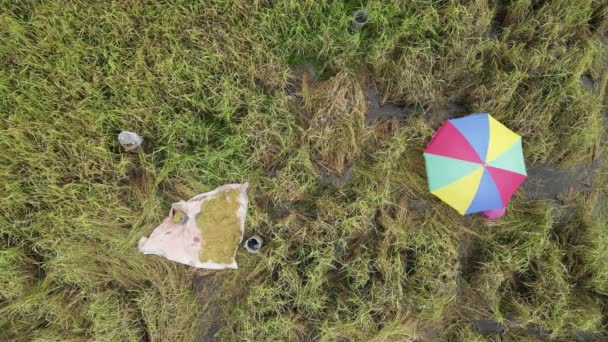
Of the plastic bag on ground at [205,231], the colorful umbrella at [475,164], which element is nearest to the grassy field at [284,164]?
the plastic bag on ground at [205,231]

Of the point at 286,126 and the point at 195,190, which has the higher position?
the point at 286,126

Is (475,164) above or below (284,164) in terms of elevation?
above

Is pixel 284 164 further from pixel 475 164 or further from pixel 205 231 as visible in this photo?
pixel 475 164

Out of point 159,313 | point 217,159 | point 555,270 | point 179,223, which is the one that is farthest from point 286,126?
point 555,270

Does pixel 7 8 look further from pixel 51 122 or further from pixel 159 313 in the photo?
pixel 159 313

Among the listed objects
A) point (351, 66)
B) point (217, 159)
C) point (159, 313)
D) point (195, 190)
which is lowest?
point (159, 313)

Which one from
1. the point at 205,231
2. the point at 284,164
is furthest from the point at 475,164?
the point at 205,231

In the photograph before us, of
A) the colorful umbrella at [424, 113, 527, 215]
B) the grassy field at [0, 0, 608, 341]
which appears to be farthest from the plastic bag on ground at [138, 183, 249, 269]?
the colorful umbrella at [424, 113, 527, 215]
